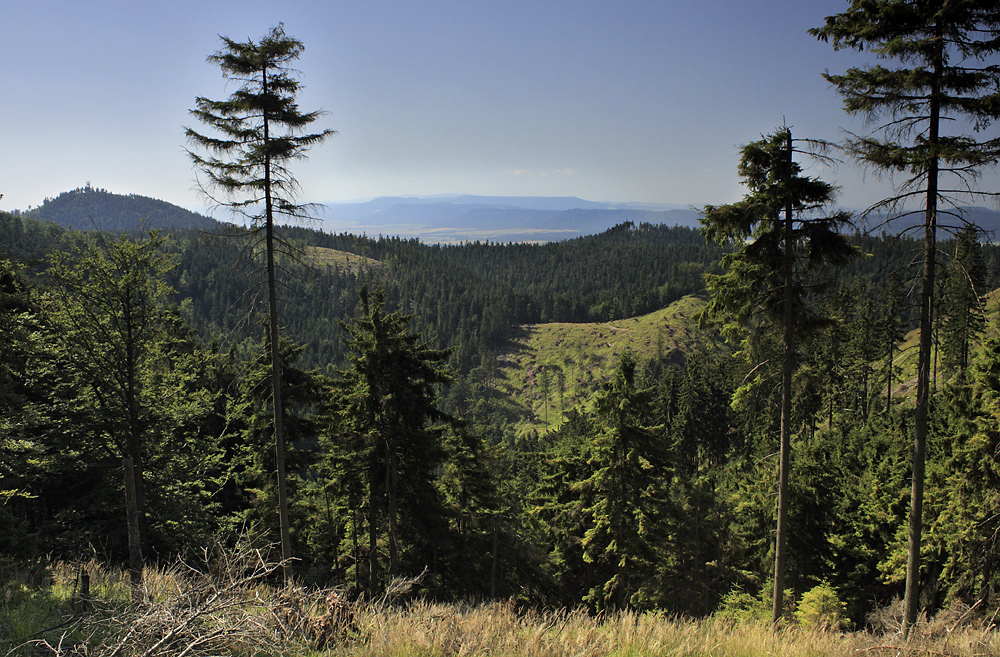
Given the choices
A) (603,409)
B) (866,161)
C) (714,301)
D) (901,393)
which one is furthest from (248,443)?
(901,393)

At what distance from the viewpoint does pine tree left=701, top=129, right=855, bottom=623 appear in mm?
10984

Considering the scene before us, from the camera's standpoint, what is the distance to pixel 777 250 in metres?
11.4

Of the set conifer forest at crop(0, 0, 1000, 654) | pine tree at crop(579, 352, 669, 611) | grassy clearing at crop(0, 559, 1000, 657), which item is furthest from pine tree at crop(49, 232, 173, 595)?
pine tree at crop(579, 352, 669, 611)

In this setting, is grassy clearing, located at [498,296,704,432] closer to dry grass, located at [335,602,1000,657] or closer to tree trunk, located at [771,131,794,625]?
tree trunk, located at [771,131,794,625]

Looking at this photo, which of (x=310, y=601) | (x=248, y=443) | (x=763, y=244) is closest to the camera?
(x=310, y=601)

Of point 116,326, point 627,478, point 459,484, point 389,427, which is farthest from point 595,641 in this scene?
point 116,326

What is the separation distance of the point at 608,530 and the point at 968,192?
45.3 ft

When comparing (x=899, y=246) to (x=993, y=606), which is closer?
(x=899, y=246)

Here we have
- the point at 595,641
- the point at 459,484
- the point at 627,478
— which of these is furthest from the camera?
the point at 459,484

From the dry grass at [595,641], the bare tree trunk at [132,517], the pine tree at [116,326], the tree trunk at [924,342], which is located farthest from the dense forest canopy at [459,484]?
the dry grass at [595,641]

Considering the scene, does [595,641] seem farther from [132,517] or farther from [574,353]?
[574,353]

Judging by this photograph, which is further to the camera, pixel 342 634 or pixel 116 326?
pixel 116 326

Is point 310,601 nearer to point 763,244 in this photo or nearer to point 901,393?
point 763,244

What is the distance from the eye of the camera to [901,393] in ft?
191
